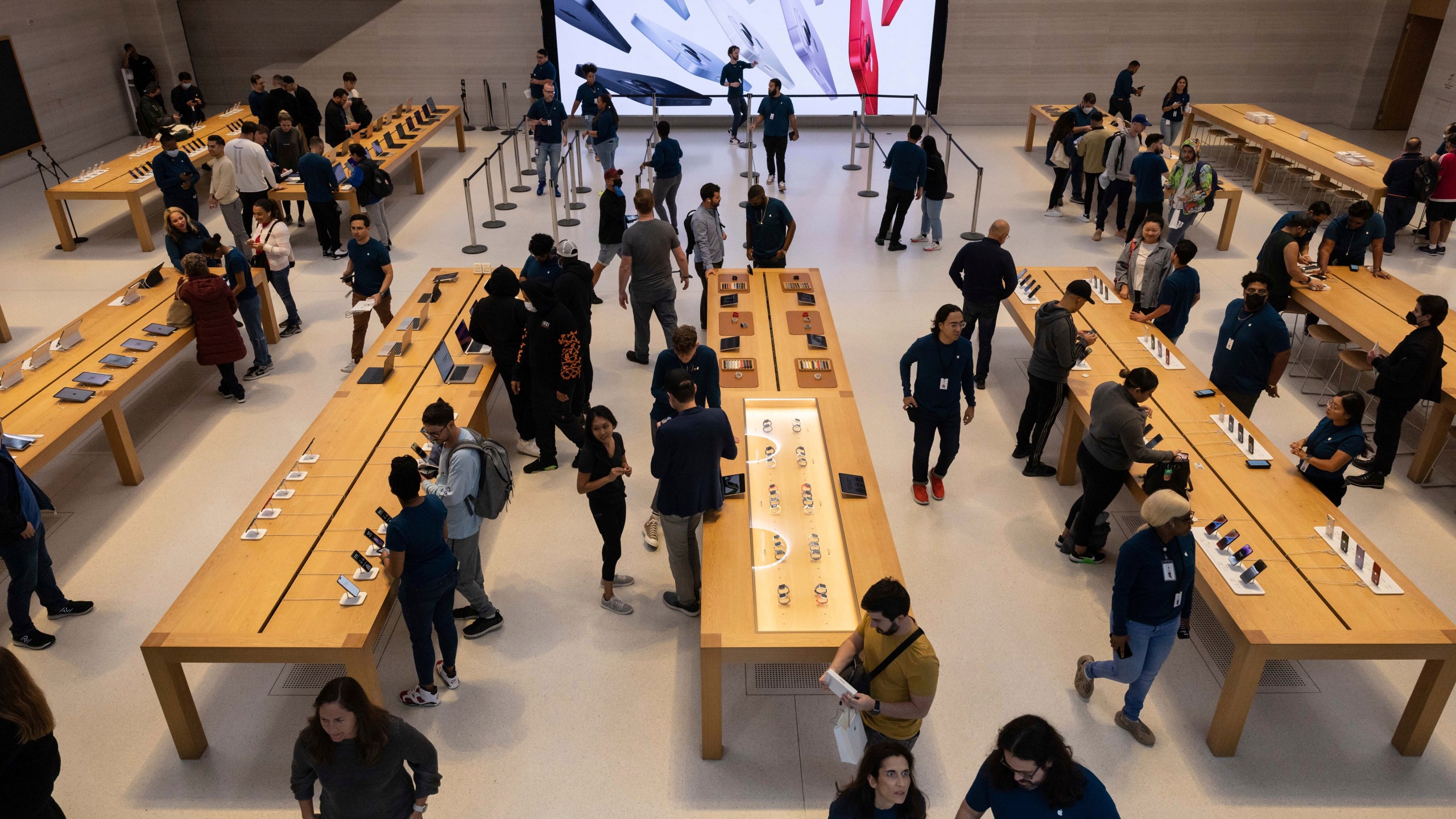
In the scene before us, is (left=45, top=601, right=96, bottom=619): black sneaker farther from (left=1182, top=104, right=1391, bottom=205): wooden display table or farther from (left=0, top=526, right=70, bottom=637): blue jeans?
(left=1182, top=104, right=1391, bottom=205): wooden display table

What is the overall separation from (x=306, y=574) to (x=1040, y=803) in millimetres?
3623

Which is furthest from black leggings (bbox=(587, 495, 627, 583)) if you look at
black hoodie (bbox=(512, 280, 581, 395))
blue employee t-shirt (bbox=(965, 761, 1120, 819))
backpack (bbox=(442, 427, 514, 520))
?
blue employee t-shirt (bbox=(965, 761, 1120, 819))

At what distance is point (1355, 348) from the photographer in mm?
7754

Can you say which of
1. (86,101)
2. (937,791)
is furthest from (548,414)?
(86,101)

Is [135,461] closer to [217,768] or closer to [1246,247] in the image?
[217,768]

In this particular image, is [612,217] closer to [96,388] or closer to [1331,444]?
[96,388]

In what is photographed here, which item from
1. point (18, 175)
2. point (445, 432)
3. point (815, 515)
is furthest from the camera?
point (18, 175)

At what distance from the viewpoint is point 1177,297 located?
7.40 meters

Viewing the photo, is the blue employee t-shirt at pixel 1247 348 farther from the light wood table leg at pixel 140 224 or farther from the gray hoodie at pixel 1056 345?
the light wood table leg at pixel 140 224

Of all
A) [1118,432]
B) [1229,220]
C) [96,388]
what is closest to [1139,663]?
[1118,432]

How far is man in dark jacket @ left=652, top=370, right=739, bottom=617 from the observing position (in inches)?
192

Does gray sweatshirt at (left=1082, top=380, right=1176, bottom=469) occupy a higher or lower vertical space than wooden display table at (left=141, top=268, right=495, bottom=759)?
higher

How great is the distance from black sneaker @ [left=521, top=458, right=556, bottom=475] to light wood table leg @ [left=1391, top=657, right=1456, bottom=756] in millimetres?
5256

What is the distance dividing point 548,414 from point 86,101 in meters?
13.1
